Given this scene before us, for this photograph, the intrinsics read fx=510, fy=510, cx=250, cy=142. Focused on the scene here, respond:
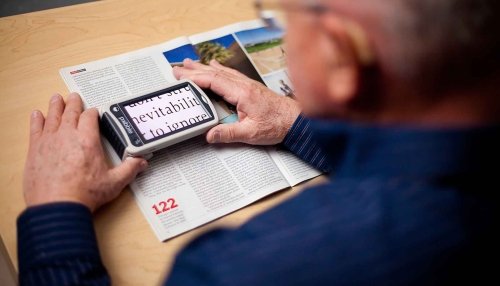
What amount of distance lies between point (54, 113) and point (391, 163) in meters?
0.48

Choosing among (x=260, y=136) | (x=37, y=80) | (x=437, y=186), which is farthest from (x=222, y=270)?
(x=37, y=80)

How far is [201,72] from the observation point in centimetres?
81

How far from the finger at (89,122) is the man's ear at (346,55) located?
36 cm

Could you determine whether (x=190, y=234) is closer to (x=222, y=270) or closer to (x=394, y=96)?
(x=222, y=270)

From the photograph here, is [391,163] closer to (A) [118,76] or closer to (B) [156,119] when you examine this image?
(B) [156,119]

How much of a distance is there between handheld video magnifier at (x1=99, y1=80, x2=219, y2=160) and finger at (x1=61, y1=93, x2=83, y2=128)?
0.03m

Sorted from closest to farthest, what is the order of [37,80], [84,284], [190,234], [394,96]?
[394,96]
[84,284]
[190,234]
[37,80]

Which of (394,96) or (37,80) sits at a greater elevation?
(37,80)

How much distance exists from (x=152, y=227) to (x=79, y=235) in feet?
0.34

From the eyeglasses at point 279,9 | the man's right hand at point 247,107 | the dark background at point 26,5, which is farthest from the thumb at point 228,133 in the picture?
the dark background at point 26,5

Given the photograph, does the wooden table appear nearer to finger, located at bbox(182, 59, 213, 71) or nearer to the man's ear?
finger, located at bbox(182, 59, 213, 71)

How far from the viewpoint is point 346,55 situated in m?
0.44

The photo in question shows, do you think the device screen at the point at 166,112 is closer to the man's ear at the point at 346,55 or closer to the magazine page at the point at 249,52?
the magazine page at the point at 249,52

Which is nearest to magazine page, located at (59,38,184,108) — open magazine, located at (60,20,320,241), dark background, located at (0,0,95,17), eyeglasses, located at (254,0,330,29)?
open magazine, located at (60,20,320,241)
